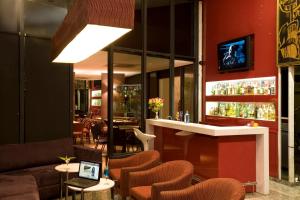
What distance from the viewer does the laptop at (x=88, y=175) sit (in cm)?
351

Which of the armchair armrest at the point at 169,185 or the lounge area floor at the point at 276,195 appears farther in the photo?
the lounge area floor at the point at 276,195

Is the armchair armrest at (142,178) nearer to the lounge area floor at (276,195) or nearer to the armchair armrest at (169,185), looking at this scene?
the armchair armrest at (169,185)

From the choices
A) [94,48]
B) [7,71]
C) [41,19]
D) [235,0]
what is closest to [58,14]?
[41,19]

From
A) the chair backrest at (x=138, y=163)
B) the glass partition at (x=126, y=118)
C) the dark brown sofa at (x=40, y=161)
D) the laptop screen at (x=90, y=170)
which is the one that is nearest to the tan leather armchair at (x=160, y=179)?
the chair backrest at (x=138, y=163)

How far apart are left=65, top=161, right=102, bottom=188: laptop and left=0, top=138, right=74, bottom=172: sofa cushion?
1.95 m

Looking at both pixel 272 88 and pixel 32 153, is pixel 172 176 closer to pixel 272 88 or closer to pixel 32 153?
pixel 32 153

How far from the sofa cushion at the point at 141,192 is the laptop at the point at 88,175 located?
49 centimetres

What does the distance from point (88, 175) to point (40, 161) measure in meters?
2.11

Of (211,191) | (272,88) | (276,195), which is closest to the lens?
(211,191)

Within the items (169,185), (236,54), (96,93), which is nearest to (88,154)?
(169,185)

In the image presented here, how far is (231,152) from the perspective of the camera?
4875mm

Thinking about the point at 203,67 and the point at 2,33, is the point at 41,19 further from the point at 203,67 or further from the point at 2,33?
the point at 203,67

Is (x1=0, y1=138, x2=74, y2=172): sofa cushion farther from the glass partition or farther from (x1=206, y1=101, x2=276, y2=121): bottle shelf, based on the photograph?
(x1=206, y1=101, x2=276, y2=121): bottle shelf

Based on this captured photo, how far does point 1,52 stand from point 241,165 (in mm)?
4654
